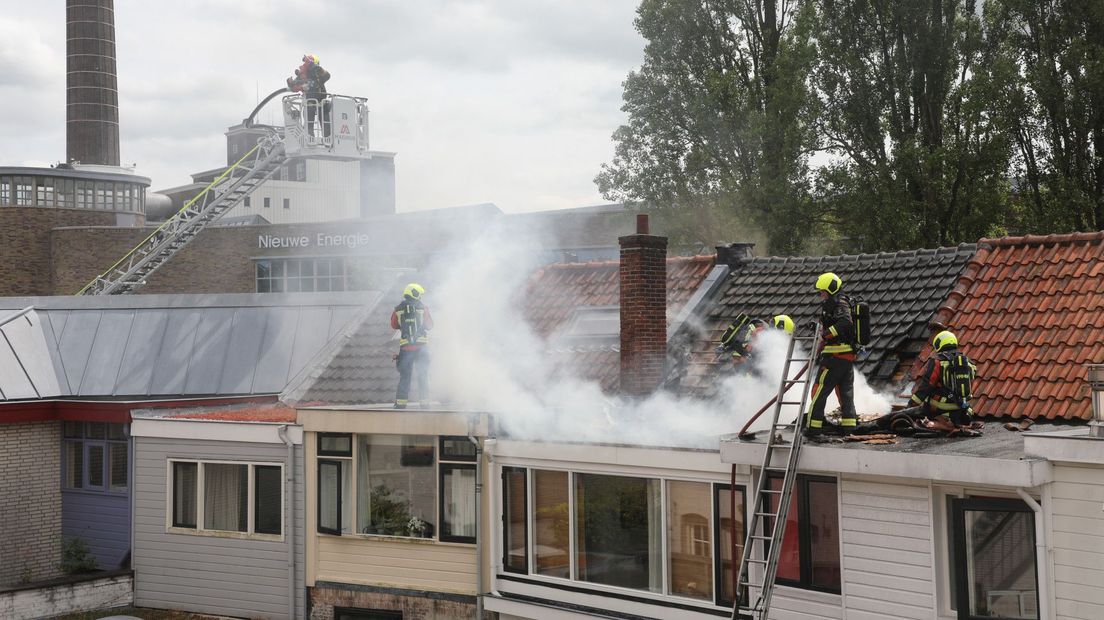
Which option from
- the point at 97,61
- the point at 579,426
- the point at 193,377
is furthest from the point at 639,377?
the point at 97,61

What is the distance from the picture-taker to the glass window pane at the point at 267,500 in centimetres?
1688

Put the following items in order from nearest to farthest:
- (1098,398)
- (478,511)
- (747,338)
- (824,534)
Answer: (1098,398), (824,534), (478,511), (747,338)

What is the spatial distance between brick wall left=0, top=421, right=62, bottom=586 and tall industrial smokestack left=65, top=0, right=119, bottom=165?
40255mm

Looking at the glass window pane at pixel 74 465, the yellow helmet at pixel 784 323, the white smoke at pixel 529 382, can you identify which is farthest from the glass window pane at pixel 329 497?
the yellow helmet at pixel 784 323

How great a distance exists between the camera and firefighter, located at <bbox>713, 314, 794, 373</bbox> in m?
15.2

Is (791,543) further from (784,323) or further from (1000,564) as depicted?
(784,323)

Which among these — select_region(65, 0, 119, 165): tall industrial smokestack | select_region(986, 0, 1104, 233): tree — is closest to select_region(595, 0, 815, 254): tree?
select_region(986, 0, 1104, 233): tree

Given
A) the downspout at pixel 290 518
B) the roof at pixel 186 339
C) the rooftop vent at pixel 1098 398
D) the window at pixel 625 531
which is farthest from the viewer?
the roof at pixel 186 339

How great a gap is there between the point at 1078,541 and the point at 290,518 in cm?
1108

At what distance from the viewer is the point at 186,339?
22094 mm

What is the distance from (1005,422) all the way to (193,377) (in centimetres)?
1489

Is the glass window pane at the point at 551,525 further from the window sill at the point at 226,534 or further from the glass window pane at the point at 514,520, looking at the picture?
the window sill at the point at 226,534

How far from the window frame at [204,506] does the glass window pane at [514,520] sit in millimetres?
3797

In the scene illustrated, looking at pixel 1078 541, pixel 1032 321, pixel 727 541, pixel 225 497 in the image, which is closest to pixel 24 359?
pixel 225 497
